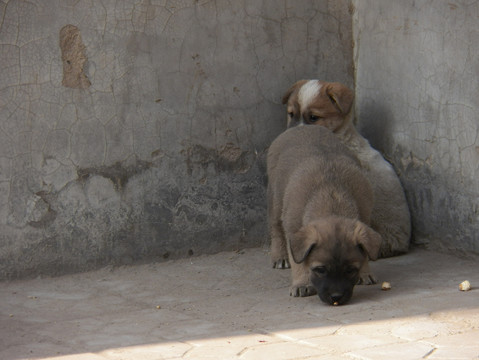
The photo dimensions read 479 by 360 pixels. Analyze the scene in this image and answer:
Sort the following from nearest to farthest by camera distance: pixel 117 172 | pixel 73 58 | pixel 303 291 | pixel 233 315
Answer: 1. pixel 233 315
2. pixel 303 291
3. pixel 73 58
4. pixel 117 172

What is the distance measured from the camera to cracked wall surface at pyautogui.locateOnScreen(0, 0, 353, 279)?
6371mm

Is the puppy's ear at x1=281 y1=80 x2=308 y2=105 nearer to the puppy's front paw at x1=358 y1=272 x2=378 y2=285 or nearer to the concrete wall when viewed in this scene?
the concrete wall

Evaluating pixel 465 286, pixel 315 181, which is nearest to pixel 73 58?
pixel 315 181

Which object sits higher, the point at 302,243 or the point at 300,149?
the point at 300,149

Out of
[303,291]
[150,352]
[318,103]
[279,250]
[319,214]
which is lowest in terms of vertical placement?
[150,352]

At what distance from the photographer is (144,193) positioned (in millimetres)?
6902

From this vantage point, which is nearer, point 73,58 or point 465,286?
point 465,286

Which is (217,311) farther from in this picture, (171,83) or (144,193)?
(171,83)

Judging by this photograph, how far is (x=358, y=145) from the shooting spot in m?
7.37

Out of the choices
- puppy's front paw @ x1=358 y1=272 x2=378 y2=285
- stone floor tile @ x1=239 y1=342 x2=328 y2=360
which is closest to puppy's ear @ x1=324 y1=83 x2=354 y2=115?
puppy's front paw @ x1=358 y1=272 x2=378 y2=285

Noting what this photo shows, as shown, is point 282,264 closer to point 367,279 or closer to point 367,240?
point 367,279

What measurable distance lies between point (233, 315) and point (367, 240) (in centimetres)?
108

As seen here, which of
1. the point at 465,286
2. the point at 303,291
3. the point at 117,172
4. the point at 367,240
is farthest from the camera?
the point at 117,172

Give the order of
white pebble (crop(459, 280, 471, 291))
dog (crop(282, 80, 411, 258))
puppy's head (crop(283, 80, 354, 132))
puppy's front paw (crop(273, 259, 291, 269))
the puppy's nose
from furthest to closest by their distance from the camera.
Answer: puppy's head (crop(283, 80, 354, 132)) < dog (crop(282, 80, 411, 258)) < puppy's front paw (crop(273, 259, 291, 269)) < white pebble (crop(459, 280, 471, 291)) < the puppy's nose
